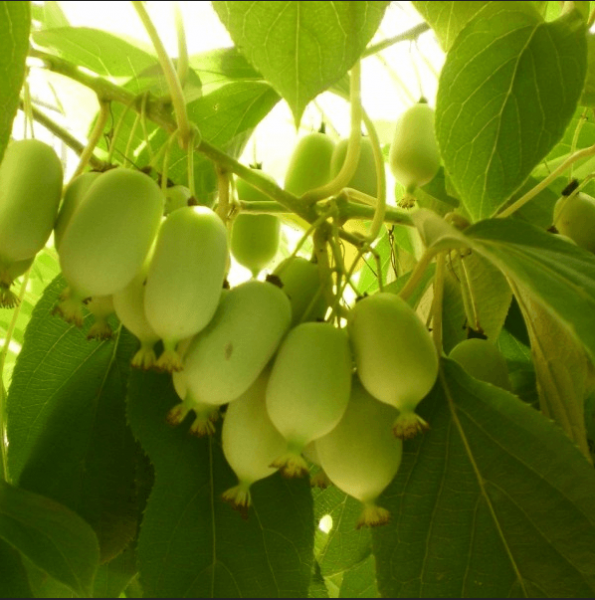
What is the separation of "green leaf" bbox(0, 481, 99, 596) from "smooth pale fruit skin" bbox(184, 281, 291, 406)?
5.9 inches

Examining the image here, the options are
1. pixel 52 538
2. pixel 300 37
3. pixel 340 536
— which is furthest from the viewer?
pixel 340 536

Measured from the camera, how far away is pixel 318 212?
546 millimetres

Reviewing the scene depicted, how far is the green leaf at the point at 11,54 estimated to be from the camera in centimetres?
42

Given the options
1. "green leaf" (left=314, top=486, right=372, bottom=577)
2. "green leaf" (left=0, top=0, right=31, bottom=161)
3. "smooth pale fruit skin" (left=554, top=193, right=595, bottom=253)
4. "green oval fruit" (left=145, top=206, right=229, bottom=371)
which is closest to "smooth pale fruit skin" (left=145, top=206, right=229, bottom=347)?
"green oval fruit" (left=145, top=206, right=229, bottom=371)

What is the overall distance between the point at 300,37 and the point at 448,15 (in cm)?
11

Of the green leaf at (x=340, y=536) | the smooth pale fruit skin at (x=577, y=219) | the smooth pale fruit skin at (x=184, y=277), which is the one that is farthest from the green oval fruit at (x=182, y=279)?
the smooth pale fruit skin at (x=577, y=219)

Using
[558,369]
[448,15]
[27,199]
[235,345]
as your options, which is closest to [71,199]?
[27,199]

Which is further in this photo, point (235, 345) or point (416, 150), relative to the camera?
point (416, 150)

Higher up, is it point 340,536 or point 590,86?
point 590,86

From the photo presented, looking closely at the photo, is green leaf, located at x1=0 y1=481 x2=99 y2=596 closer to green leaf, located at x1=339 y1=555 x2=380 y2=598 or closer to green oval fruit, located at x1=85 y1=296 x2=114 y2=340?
green oval fruit, located at x1=85 y1=296 x2=114 y2=340

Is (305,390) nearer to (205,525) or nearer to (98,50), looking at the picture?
(205,525)

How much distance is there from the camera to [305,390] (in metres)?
0.41

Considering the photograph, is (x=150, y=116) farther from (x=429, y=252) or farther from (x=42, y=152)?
(x=429, y=252)

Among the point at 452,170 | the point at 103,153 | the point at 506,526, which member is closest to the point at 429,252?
the point at 452,170
